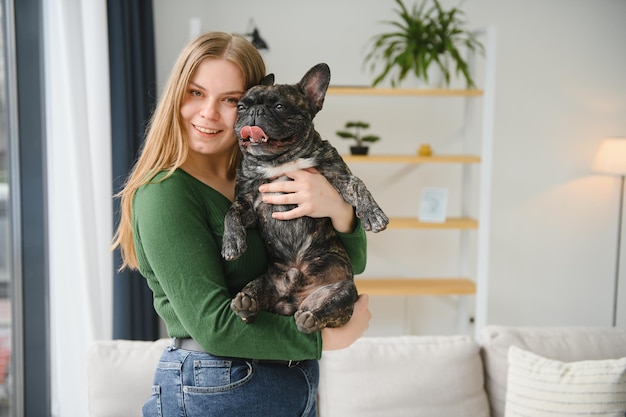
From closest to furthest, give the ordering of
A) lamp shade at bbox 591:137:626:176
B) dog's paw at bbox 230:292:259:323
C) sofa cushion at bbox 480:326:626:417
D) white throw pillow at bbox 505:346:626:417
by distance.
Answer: dog's paw at bbox 230:292:259:323 < white throw pillow at bbox 505:346:626:417 < sofa cushion at bbox 480:326:626:417 < lamp shade at bbox 591:137:626:176

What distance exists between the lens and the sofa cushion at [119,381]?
239 cm

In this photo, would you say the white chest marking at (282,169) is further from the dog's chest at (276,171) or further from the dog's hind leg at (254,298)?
the dog's hind leg at (254,298)

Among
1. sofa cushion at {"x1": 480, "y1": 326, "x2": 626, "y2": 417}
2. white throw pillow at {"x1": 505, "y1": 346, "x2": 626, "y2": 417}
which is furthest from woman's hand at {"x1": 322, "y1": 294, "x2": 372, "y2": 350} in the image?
sofa cushion at {"x1": 480, "y1": 326, "x2": 626, "y2": 417}

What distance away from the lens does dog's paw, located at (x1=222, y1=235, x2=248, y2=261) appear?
1.25 m

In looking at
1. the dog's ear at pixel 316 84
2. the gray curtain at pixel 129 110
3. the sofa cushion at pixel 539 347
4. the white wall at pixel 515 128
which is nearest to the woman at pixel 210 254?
the dog's ear at pixel 316 84

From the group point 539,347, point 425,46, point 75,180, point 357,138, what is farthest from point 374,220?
point 425,46

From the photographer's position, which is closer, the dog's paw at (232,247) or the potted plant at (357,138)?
the dog's paw at (232,247)

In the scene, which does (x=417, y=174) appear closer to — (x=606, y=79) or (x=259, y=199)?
(x=606, y=79)

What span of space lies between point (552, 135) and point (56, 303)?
3356mm

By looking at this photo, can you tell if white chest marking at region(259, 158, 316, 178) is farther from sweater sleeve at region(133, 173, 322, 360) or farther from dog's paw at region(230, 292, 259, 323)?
dog's paw at region(230, 292, 259, 323)

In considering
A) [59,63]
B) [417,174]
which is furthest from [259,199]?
[417,174]

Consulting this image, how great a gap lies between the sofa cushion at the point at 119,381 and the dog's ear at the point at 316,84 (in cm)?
141

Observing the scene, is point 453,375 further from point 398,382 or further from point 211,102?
point 211,102

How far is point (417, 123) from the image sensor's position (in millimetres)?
4250
